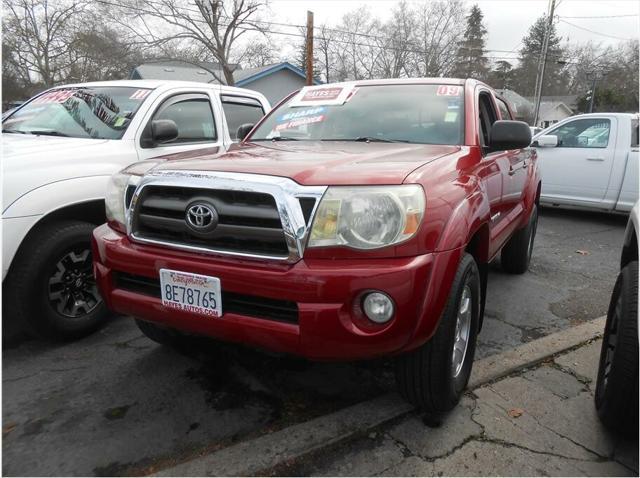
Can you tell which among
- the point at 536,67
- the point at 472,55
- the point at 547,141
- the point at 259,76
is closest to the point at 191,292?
the point at 547,141

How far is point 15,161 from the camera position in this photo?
9.43ft

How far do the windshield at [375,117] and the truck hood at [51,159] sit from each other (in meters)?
1.03

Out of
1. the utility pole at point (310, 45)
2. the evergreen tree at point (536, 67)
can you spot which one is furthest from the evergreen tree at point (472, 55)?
the utility pole at point (310, 45)

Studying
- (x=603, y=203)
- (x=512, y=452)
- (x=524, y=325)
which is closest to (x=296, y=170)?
(x=512, y=452)

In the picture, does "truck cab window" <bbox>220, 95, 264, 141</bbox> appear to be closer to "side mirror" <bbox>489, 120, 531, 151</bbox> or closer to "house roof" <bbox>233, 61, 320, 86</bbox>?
"side mirror" <bbox>489, 120, 531, 151</bbox>

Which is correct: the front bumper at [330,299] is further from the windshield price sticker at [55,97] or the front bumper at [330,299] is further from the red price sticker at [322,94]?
the windshield price sticker at [55,97]

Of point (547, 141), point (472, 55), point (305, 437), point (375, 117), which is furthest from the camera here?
point (472, 55)

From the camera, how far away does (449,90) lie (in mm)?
3295

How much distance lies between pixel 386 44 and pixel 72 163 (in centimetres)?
4197

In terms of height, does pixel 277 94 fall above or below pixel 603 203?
above

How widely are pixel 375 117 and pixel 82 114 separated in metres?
2.46

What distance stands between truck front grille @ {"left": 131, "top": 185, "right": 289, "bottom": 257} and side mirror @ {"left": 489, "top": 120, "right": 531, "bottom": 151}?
169 centimetres

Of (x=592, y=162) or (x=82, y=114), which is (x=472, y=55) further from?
(x=82, y=114)

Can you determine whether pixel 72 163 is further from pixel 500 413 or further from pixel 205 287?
pixel 500 413
